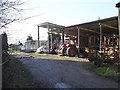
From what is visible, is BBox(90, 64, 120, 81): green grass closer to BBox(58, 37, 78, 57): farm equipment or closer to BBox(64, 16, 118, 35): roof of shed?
BBox(64, 16, 118, 35): roof of shed

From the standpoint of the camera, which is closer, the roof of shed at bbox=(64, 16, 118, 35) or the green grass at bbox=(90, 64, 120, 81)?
the green grass at bbox=(90, 64, 120, 81)

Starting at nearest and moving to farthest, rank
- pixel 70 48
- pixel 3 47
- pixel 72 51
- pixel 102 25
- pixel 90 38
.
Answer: pixel 3 47 < pixel 102 25 < pixel 90 38 < pixel 72 51 < pixel 70 48

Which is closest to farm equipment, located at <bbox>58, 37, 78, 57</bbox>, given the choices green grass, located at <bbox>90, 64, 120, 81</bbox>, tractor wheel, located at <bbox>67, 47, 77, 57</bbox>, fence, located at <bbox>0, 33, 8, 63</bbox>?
tractor wheel, located at <bbox>67, 47, 77, 57</bbox>

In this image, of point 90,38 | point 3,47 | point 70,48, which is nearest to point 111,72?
point 3,47

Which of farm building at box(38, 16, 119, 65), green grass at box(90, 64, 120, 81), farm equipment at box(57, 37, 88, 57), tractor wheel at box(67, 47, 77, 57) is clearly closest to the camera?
green grass at box(90, 64, 120, 81)

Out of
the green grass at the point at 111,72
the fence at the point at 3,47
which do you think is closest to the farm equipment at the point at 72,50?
the green grass at the point at 111,72

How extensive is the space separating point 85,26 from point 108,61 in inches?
533

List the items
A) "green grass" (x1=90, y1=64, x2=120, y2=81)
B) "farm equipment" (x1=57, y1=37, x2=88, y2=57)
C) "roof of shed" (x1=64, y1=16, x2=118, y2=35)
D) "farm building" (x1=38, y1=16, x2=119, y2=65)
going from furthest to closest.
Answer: "farm equipment" (x1=57, y1=37, x2=88, y2=57)
"roof of shed" (x1=64, y1=16, x2=118, y2=35)
"farm building" (x1=38, y1=16, x2=119, y2=65)
"green grass" (x1=90, y1=64, x2=120, y2=81)

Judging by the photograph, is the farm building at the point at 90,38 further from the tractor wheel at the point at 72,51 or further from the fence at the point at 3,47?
the fence at the point at 3,47

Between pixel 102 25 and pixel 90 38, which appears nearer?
pixel 102 25

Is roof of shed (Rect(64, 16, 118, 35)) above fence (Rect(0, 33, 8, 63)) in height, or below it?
above

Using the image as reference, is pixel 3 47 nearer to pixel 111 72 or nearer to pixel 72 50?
pixel 111 72

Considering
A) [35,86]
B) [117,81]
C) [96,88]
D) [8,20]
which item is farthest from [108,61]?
[8,20]

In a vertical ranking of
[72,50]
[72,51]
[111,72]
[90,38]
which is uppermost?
[90,38]
